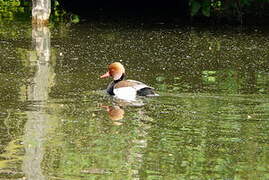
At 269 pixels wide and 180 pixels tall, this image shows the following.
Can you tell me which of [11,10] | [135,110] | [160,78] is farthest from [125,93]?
[11,10]

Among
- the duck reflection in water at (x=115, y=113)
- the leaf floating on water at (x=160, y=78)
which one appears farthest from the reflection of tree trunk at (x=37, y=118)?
the leaf floating on water at (x=160, y=78)

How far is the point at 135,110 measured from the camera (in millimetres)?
11688

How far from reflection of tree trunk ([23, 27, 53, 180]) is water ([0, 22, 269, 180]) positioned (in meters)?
0.02

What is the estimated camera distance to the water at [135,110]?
8.84 meters

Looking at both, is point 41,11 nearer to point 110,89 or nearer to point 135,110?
point 110,89

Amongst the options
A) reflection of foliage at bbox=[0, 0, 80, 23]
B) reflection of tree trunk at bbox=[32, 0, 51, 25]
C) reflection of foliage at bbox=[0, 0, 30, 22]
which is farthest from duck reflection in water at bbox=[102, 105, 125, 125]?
reflection of foliage at bbox=[0, 0, 30, 22]

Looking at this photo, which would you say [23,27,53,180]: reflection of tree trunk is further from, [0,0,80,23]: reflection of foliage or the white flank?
[0,0,80,23]: reflection of foliage

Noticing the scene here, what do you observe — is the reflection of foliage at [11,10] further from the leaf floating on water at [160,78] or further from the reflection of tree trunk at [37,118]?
the leaf floating on water at [160,78]

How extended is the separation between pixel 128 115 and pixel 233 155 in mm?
2403

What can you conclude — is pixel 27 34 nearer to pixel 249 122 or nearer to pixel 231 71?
pixel 231 71

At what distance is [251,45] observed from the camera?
1869 cm

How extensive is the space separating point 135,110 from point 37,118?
1.53 meters

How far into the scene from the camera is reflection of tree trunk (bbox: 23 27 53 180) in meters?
8.66

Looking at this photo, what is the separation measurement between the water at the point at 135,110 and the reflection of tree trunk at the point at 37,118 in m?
0.02
